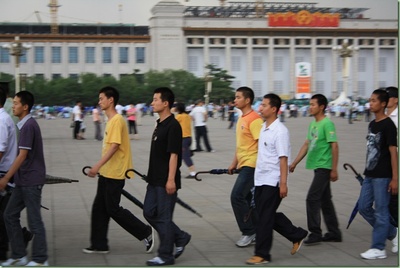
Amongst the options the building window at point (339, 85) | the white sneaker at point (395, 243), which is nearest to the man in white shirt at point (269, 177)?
the white sneaker at point (395, 243)

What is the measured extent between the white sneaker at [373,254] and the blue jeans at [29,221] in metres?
2.95

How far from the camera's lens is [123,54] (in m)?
87.4

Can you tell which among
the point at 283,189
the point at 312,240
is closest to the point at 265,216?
the point at 283,189

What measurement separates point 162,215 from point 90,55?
81.7 m

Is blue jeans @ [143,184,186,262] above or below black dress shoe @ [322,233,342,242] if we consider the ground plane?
above

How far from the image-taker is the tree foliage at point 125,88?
242 feet

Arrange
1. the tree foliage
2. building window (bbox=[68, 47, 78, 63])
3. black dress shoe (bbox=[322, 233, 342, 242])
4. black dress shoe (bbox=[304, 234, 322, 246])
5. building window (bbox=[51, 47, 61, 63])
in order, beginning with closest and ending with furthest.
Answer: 1. black dress shoe (bbox=[304, 234, 322, 246])
2. black dress shoe (bbox=[322, 233, 342, 242])
3. the tree foliage
4. building window (bbox=[51, 47, 61, 63])
5. building window (bbox=[68, 47, 78, 63])

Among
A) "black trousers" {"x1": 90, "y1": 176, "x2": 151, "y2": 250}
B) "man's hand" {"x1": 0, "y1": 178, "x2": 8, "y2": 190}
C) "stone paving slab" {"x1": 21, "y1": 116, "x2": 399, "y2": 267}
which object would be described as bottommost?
"stone paving slab" {"x1": 21, "y1": 116, "x2": 399, "y2": 267}

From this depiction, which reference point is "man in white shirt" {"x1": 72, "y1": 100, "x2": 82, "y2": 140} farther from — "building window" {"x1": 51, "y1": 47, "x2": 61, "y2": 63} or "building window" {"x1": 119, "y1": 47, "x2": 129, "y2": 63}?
"building window" {"x1": 119, "y1": 47, "x2": 129, "y2": 63}

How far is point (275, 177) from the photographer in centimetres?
653

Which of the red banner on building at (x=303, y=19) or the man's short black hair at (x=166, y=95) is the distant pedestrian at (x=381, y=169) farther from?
the red banner on building at (x=303, y=19)

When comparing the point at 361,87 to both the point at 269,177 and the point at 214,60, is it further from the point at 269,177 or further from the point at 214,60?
the point at 269,177

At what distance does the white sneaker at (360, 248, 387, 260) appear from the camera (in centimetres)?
669

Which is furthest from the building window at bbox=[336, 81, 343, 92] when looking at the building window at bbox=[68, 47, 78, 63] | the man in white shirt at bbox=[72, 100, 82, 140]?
the man in white shirt at bbox=[72, 100, 82, 140]
